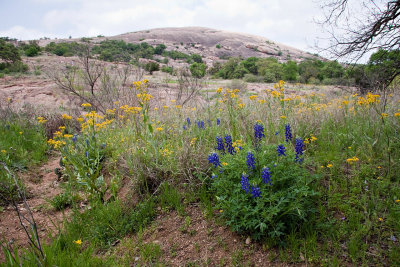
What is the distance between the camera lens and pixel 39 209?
339cm

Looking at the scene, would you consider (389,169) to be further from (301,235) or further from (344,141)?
(301,235)

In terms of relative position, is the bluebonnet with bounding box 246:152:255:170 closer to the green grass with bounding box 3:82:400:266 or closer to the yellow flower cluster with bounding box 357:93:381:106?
the green grass with bounding box 3:82:400:266

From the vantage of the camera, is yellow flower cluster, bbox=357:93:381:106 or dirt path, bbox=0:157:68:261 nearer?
dirt path, bbox=0:157:68:261

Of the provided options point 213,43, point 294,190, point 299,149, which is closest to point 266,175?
point 294,190

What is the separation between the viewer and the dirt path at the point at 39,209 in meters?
2.82

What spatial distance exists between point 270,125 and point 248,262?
2356 mm

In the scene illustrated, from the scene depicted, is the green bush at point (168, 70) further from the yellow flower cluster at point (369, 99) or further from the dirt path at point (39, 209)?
the yellow flower cluster at point (369, 99)

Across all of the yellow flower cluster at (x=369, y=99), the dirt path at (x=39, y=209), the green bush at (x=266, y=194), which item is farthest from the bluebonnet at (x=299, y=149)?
the dirt path at (x=39, y=209)

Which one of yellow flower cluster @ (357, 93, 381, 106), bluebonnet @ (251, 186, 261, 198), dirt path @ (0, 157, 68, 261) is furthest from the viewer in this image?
yellow flower cluster @ (357, 93, 381, 106)

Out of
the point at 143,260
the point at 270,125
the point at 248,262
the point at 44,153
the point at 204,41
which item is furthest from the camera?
the point at 204,41

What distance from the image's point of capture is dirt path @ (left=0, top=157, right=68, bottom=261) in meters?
2.82

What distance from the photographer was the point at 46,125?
6.60m

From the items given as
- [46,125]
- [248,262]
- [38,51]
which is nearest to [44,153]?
[46,125]

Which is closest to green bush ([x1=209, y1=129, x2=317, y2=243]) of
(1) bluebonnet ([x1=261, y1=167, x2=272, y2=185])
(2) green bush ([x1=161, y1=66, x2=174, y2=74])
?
(1) bluebonnet ([x1=261, y1=167, x2=272, y2=185])
